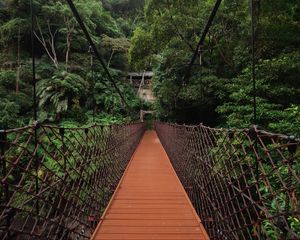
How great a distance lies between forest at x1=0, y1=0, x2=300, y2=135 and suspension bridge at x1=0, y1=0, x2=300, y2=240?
3.32 ft

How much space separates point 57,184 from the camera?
125 centimetres

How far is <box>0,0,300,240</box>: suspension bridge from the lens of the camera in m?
0.94

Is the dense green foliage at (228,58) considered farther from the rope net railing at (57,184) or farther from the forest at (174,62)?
the rope net railing at (57,184)

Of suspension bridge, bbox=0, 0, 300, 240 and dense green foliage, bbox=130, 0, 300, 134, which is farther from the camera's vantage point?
dense green foliage, bbox=130, 0, 300, 134

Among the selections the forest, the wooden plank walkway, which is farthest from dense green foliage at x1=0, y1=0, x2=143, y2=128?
the wooden plank walkway

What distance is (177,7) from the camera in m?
6.47

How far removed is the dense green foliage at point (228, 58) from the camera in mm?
4262

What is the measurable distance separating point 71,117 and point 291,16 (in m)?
6.84

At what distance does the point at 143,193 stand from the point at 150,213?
22.1 inches

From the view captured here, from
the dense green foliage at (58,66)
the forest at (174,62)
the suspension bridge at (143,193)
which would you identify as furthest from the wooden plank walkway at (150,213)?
the dense green foliage at (58,66)

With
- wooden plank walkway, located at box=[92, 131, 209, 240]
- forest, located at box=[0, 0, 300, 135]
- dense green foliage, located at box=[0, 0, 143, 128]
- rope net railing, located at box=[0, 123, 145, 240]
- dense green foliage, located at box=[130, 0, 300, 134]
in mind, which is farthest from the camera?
dense green foliage, located at box=[0, 0, 143, 128]

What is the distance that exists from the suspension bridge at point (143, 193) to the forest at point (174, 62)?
1.01 m

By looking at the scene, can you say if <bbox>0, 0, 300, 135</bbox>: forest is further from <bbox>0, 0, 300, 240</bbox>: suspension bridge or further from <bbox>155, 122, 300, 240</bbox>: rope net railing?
<bbox>0, 0, 300, 240</bbox>: suspension bridge

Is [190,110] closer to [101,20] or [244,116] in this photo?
[244,116]
